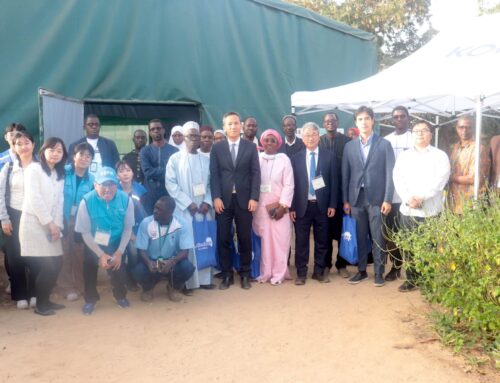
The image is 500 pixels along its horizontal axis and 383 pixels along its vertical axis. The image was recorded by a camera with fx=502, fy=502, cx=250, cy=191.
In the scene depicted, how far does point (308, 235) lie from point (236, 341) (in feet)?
6.23

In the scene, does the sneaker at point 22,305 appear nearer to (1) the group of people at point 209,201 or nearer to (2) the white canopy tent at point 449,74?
(1) the group of people at point 209,201

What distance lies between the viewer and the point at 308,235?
18.1ft

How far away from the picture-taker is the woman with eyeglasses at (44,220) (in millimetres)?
4311

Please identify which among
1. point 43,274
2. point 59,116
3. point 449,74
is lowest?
point 43,274

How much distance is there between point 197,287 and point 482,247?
2.90 meters

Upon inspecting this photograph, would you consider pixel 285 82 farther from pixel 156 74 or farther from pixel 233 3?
pixel 156 74

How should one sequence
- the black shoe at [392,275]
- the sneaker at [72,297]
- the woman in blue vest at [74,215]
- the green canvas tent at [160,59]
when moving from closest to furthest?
the woman in blue vest at [74,215]
the sneaker at [72,297]
the black shoe at [392,275]
the green canvas tent at [160,59]

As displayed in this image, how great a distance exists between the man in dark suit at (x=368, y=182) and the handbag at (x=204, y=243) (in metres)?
1.50

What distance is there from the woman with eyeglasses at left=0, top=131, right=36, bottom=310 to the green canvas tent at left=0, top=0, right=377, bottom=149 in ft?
4.93

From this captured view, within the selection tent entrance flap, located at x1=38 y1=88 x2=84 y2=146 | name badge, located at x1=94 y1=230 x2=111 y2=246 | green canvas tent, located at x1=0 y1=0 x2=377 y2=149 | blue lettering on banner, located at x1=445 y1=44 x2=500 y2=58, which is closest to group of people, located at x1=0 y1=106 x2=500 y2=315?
name badge, located at x1=94 y1=230 x2=111 y2=246

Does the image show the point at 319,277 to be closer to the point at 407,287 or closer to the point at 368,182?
the point at 407,287

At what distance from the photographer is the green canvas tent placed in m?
6.62

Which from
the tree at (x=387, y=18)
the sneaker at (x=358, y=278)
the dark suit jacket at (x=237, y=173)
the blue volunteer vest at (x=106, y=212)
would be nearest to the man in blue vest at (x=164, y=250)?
the blue volunteer vest at (x=106, y=212)

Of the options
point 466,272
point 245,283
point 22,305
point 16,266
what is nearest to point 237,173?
point 245,283
